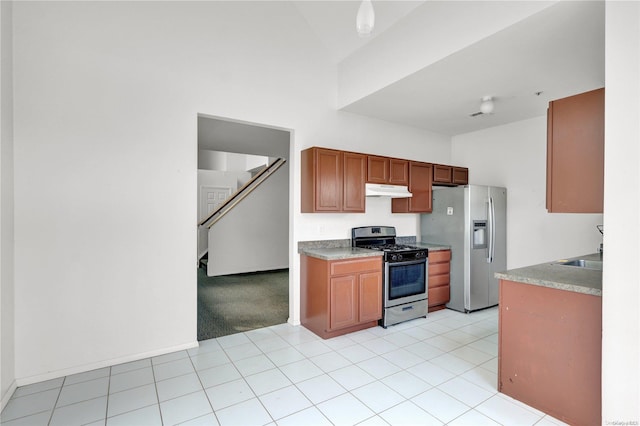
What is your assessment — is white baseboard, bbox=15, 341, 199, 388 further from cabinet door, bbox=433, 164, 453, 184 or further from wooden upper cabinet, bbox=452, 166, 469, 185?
wooden upper cabinet, bbox=452, 166, 469, 185

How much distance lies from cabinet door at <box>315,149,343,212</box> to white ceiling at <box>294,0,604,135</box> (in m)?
0.83

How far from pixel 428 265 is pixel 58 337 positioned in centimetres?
393

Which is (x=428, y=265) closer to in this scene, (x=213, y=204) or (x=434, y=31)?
(x=434, y=31)

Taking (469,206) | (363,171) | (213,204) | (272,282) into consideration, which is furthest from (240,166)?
(469,206)

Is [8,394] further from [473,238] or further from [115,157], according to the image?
[473,238]

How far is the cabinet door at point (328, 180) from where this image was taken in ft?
11.7

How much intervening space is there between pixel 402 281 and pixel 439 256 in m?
0.82

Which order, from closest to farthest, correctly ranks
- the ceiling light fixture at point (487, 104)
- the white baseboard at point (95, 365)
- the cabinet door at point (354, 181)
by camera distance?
the white baseboard at point (95, 365) < the ceiling light fixture at point (487, 104) < the cabinet door at point (354, 181)

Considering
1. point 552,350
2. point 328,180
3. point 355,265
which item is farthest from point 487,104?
point 552,350

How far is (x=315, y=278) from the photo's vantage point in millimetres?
3533

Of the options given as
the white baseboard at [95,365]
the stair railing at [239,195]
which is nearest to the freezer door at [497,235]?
the white baseboard at [95,365]

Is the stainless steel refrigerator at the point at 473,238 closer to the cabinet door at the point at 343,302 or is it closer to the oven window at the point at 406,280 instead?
the oven window at the point at 406,280

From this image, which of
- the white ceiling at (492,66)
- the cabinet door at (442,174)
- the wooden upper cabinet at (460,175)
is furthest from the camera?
the wooden upper cabinet at (460,175)

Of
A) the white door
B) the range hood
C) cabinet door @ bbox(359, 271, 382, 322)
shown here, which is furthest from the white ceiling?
the white door
